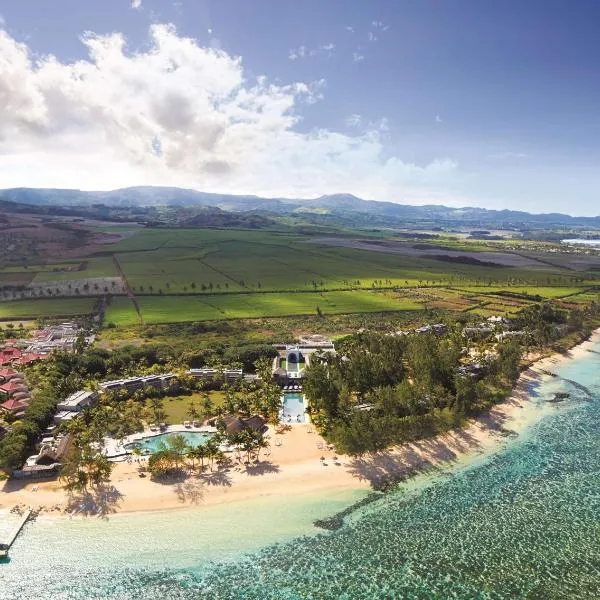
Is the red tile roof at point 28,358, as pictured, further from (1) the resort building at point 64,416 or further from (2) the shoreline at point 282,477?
(2) the shoreline at point 282,477

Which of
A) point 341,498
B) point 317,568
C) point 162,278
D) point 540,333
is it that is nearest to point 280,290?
point 162,278

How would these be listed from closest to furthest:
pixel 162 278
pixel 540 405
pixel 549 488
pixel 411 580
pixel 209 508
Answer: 1. pixel 411 580
2. pixel 209 508
3. pixel 549 488
4. pixel 540 405
5. pixel 162 278

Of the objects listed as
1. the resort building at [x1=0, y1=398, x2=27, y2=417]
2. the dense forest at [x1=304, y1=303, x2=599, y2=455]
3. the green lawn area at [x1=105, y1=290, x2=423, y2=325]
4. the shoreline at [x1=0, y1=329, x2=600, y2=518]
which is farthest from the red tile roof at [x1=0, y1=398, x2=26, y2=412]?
the green lawn area at [x1=105, y1=290, x2=423, y2=325]

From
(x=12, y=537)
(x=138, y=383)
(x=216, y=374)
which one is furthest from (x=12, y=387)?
(x=12, y=537)

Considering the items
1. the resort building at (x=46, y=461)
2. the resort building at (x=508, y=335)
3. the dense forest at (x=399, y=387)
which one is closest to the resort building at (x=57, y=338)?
the resort building at (x=46, y=461)

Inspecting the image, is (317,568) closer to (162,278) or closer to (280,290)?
(280,290)
